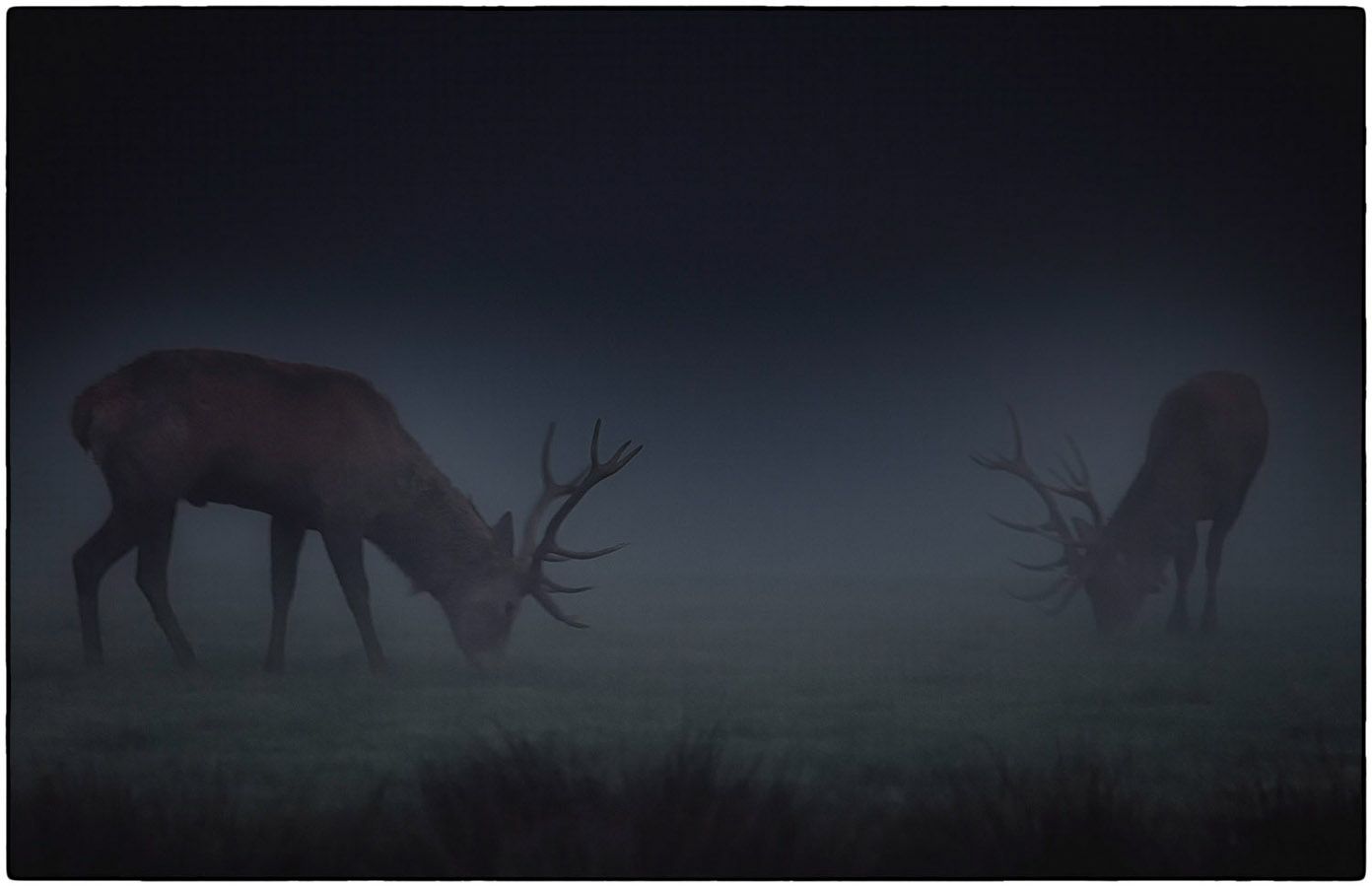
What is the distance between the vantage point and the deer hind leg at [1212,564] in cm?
580

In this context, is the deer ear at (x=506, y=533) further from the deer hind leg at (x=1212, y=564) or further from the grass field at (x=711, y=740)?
the deer hind leg at (x=1212, y=564)

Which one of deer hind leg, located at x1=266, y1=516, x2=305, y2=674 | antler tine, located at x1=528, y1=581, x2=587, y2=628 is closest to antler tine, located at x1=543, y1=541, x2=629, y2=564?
antler tine, located at x1=528, y1=581, x2=587, y2=628

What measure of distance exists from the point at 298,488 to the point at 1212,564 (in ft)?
10.5

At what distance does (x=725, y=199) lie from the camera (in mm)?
5641

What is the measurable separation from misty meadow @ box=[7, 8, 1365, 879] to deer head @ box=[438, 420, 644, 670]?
17mm

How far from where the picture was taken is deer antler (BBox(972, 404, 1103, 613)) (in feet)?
18.6

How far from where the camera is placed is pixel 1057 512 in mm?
5754

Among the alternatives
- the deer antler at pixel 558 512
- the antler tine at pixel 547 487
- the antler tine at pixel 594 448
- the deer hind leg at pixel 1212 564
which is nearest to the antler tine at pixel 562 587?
the deer antler at pixel 558 512

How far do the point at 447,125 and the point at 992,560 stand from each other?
2397mm

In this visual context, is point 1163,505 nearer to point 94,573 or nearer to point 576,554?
point 576,554

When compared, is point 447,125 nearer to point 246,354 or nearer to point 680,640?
point 246,354

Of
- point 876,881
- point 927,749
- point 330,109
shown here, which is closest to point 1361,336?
point 927,749

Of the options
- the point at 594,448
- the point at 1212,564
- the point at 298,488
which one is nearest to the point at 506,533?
the point at 594,448

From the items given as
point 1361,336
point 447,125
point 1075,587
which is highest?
point 447,125
